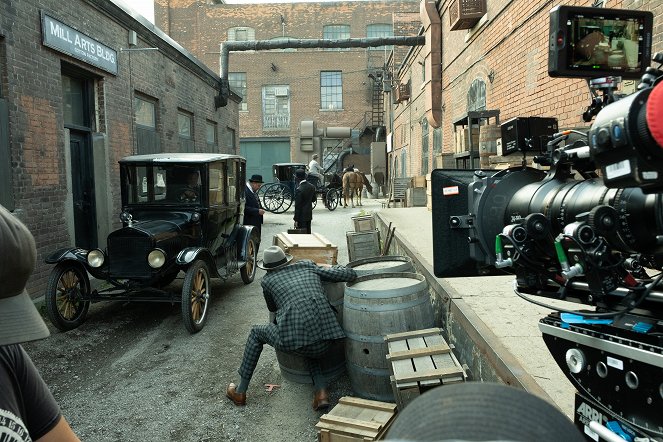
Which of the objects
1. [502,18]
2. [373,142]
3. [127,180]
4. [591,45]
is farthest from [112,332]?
[373,142]

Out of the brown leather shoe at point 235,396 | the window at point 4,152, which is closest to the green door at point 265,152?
the window at point 4,152

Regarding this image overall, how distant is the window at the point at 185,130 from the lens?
13.5m

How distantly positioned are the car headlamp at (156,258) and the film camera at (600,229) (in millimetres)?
4577

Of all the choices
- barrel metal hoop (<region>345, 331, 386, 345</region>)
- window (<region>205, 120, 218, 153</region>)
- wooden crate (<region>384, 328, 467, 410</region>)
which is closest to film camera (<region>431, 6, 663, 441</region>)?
wooden crate (<region>384, 328, 467, 410</region>)

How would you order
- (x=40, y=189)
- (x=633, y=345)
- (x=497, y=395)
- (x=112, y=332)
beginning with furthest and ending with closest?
(x=40, y=189) → (x=112, y=332) → (x=633, y=345) → (x=497, y=395)

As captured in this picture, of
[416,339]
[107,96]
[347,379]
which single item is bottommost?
[347,379]

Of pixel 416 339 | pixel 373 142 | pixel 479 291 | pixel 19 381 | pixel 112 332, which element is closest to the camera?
pixel 19 381

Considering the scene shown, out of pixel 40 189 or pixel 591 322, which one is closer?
pixel 591 322

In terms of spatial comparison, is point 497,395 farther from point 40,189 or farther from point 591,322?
point 40,189

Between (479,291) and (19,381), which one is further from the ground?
(19,381)

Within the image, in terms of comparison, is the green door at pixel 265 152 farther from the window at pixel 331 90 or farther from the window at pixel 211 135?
the window at pixel 211 135

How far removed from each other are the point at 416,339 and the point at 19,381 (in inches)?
112

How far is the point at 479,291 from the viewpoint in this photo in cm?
439

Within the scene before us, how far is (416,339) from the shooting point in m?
3.75
